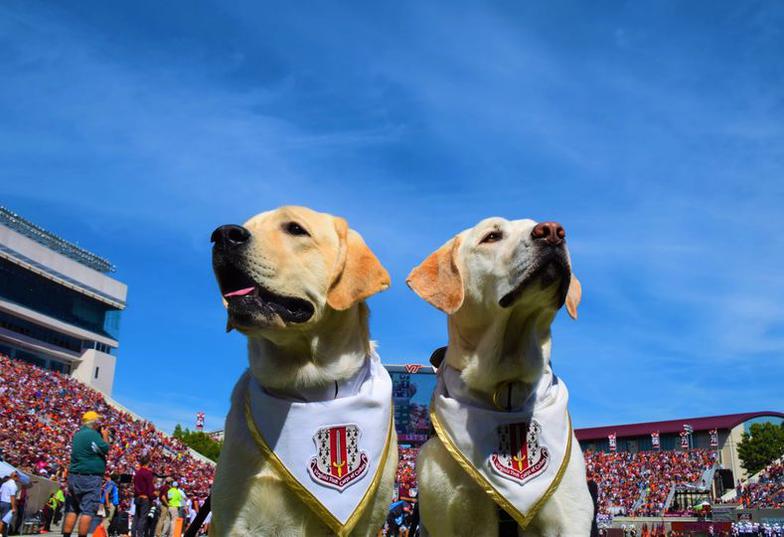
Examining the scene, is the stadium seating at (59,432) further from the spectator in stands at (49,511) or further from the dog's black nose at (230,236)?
the dog's black nose at (230,236)

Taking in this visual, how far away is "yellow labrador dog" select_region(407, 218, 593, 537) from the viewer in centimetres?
425

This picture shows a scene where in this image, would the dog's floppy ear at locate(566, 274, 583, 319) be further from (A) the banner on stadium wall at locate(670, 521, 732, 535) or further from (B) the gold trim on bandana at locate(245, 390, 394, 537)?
(A) the banner on stadium wall at locate(670, 521, 732, 535)

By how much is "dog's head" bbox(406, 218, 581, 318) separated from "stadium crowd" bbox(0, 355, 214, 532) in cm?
1763

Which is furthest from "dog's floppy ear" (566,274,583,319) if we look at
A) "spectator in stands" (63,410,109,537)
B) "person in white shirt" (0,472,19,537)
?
"person in white shirt" (0,472,19,537)

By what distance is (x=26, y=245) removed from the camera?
59.8 m

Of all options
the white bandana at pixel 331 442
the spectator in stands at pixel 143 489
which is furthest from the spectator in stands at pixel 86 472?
the white bandana at pixel 331 442

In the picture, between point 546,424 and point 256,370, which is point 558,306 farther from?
point 256,370

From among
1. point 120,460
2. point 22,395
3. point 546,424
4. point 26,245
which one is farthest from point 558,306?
point 26,245

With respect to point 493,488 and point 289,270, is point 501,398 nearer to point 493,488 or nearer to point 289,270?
point 493,488

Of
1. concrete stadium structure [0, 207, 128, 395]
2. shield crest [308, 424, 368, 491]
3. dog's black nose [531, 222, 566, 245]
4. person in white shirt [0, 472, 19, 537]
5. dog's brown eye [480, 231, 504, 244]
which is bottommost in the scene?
shield crest [308, 424, 368, 491]

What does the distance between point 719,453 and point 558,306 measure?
7013cm

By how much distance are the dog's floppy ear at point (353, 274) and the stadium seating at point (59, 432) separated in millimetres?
20741

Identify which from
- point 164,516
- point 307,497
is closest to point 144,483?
point 164,516

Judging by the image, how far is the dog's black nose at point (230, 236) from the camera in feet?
12.8
